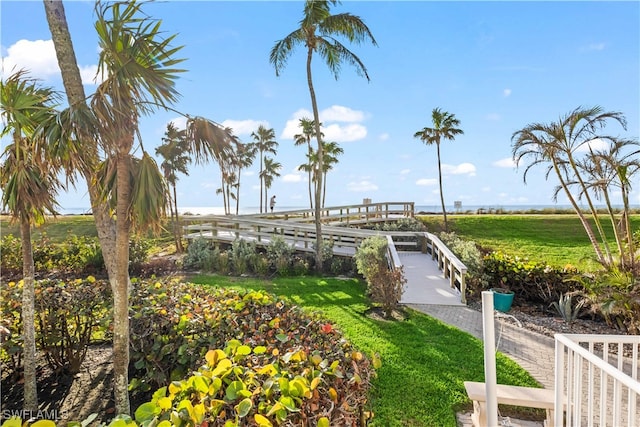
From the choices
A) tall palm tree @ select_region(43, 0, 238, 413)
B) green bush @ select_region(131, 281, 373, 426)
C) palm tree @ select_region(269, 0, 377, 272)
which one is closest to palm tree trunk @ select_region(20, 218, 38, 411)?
green bush @ select_region(131, 281, 373, 426)

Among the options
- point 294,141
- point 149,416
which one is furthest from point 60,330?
point 294,141

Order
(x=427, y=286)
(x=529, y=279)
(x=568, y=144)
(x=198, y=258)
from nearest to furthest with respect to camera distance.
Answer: (x=568, y=144), (x=529, y=279), (x=427, y=286), (x=198, y=258)

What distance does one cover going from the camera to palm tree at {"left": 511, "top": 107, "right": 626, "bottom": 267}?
6969 mm

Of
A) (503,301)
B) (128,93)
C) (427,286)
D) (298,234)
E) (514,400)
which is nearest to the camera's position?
(128,93)

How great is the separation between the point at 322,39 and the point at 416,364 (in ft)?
Answer: 31.5

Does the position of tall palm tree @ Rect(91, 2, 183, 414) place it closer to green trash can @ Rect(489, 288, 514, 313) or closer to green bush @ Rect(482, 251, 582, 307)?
green trash can @ Rect(489, 288, 514, 313)

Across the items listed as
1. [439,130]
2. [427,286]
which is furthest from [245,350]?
[439,130]

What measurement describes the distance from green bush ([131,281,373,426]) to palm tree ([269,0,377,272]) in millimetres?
7085

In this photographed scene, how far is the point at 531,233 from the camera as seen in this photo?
58.6 ft

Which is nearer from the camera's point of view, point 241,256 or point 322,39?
point 322,39

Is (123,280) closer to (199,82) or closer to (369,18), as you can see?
(199,82)

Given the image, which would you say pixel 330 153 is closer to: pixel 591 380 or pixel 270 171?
pixel 270 171

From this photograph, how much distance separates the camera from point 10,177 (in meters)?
3.26

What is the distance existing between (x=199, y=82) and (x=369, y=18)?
8937 millimetres
